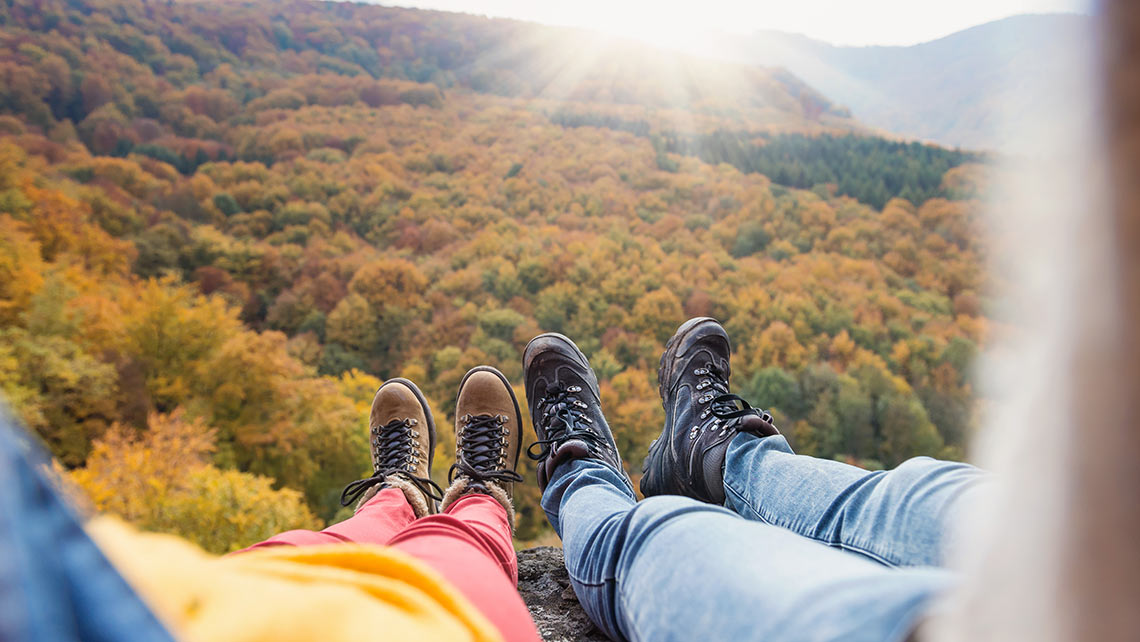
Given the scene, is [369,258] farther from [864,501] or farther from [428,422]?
[864,501]

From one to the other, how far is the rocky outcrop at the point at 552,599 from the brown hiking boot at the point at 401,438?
39cm

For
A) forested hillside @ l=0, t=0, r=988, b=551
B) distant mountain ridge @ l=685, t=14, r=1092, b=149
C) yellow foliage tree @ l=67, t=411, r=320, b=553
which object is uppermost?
distant mountain ridge @ l=685, t=14, r=1092, b=149

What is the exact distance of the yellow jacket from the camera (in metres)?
0.30

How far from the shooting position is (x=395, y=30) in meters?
19.6

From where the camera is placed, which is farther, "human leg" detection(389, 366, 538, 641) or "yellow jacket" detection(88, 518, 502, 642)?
"human leg" detection(389, 366, 538, 641)

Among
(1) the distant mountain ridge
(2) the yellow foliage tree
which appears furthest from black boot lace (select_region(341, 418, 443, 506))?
(1) the distant mountain ridge

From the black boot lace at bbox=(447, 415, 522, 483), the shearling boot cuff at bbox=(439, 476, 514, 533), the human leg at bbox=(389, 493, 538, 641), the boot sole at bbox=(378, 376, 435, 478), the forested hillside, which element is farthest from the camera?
the forested hillside

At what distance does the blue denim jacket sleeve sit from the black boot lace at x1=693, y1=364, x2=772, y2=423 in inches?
45.6

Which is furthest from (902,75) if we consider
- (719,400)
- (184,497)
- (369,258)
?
(184,497)

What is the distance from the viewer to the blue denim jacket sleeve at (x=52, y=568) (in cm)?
23

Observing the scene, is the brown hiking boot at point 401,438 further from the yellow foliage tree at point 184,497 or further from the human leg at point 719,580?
the yellow foliage tree at point 184,497

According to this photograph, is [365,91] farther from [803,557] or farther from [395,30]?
[803,557]

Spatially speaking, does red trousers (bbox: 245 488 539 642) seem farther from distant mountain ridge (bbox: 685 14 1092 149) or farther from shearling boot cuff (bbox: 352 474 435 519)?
distant mountain ridge (bbox: 685 14 1092 149)

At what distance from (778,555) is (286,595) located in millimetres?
427
